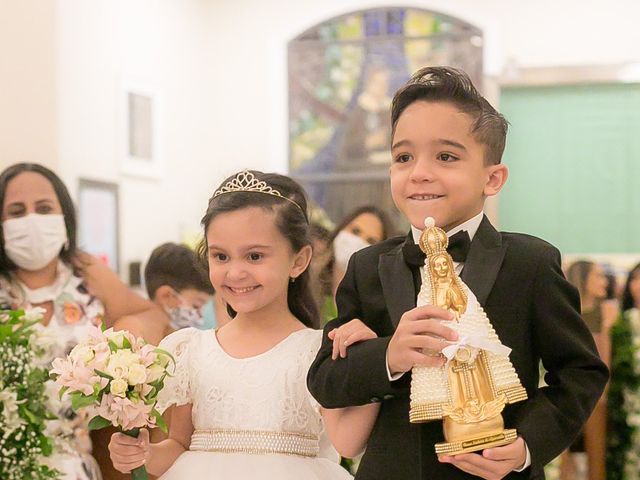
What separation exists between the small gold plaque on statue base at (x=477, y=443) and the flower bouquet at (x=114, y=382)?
784 mm

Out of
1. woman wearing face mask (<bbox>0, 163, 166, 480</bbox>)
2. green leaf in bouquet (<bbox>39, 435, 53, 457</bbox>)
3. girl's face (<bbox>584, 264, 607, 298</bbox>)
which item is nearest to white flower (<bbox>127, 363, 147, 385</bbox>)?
green leaf in bouquet (<bbox>39, 435, 53, 457</bbox>)

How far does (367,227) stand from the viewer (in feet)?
18.7

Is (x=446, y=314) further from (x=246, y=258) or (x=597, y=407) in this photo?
(x=597, y=407)

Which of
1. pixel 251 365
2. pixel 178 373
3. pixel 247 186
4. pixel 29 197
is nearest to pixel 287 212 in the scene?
pixel 247 186

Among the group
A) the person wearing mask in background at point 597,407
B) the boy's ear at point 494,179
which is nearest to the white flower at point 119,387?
the boy's ear at point 494,179

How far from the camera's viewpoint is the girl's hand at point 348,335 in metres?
1.97

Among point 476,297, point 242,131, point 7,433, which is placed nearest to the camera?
point 476,297

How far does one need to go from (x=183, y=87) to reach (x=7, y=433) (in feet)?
20.0

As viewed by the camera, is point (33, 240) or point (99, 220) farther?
point (99, 220)

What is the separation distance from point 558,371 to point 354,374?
39 cm

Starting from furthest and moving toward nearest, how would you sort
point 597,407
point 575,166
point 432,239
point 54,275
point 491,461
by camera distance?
point 575,166, point 597,407, point 54,275, point 432,239, point 491,461

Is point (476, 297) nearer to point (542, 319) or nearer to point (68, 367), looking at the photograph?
point (542, 319)

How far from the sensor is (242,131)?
9.27 meters

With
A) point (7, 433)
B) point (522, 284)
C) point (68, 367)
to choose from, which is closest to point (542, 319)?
point (522, 284)
